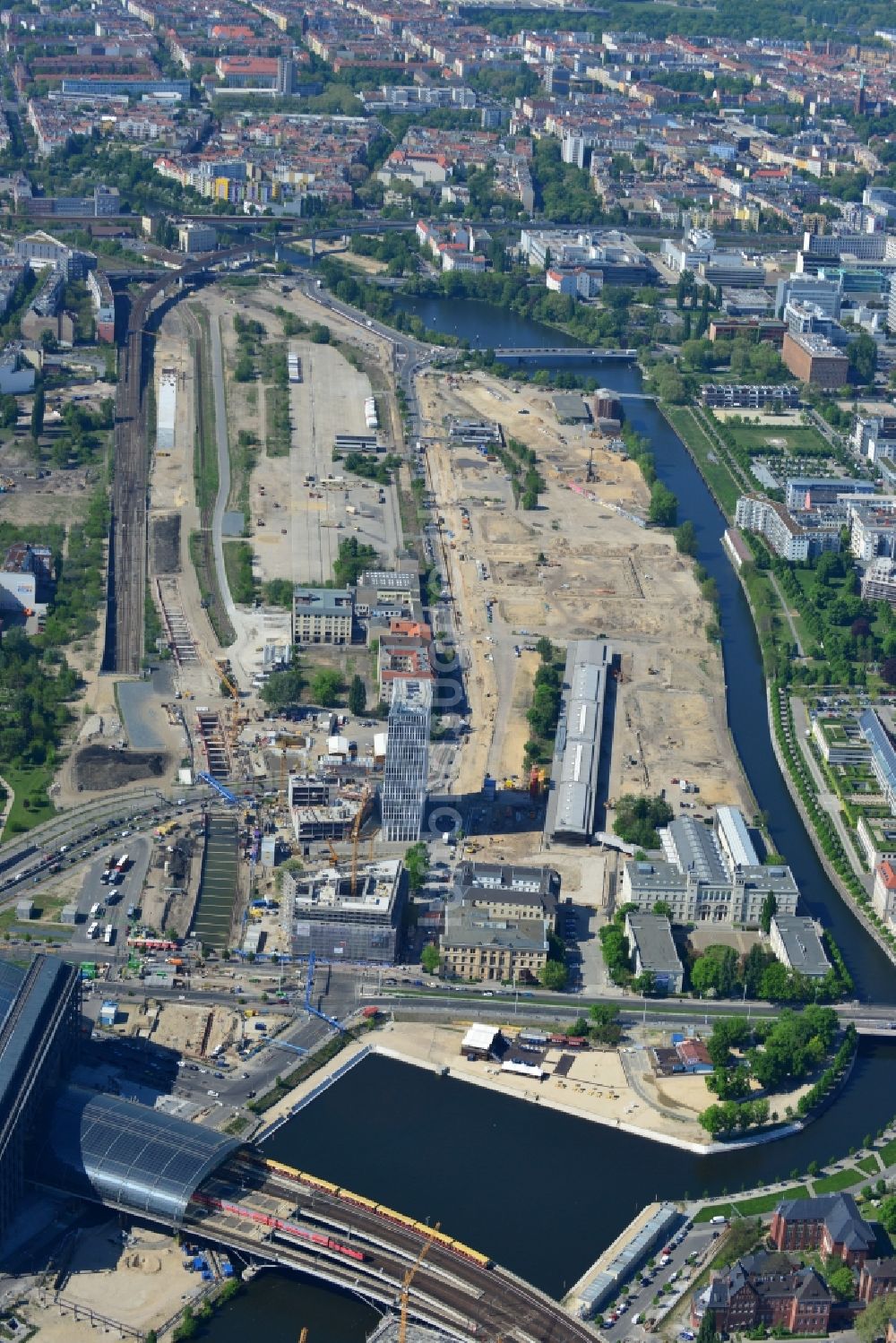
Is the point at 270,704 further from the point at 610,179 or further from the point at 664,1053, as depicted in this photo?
the point at 610,179

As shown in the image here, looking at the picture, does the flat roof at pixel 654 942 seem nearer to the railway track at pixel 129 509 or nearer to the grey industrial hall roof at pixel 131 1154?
the grey industrial hall roof at pixel 131 1154

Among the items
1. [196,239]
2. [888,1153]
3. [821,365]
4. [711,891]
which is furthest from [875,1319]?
[196,239]

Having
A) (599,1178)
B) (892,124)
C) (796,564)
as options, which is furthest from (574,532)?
(892,124)

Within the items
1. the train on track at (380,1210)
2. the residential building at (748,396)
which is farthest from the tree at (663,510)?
the train on track at (380,1210)

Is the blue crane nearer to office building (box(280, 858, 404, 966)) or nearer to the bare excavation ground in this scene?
the bare excavation ground

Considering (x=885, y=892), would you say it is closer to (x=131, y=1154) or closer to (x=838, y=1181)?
(x=838, y=1181)

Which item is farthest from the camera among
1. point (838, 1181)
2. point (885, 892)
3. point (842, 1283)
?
point (885, 892)

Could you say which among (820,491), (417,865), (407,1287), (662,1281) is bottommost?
(820,491)
